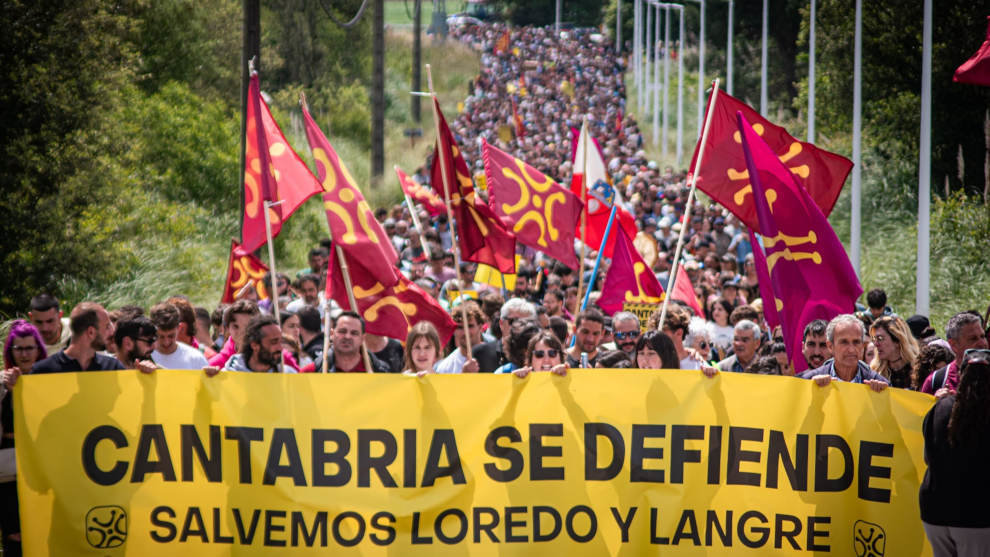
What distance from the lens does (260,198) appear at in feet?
27.9

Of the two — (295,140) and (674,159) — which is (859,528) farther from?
(674,159)

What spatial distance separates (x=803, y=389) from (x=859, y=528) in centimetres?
76

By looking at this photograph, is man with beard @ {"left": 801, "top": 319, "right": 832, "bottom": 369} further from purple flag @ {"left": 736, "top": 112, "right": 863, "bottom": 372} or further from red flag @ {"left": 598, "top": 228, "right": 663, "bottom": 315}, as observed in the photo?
red flag @ {"left": 598, "top": 228, "right": 663, "bottom": 315}

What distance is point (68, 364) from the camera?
7012mm

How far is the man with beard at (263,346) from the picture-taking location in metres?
7.38

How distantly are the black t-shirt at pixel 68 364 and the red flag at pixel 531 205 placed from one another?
4.24m

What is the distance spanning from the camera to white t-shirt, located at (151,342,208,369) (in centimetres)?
862

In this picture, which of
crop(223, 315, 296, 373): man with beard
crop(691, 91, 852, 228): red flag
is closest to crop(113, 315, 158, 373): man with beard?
crop(223, 315, 296, 373): man with beard

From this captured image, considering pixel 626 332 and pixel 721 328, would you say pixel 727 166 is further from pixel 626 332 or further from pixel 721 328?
pixel 721 328

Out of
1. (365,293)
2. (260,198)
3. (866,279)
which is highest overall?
(260,198)

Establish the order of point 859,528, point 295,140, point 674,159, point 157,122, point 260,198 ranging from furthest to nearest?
1. point 674,159
2. point 295,140
3. point 157,122
4. point 260,198
5. point 859,528

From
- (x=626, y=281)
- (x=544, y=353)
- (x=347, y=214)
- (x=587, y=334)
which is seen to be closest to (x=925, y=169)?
(x=626, y=281)

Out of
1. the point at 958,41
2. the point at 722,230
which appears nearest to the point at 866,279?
A: the point at 722,230

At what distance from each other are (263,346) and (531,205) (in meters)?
3.85
